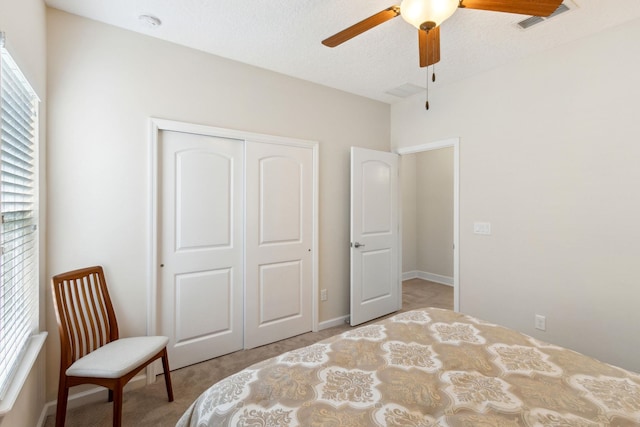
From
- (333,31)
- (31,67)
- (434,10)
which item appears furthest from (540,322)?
(31,67)

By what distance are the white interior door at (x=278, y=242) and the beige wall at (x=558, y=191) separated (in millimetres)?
1612

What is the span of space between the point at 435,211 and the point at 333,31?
3901mm

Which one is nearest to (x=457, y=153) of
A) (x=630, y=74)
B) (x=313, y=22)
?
(x=630, y=74)

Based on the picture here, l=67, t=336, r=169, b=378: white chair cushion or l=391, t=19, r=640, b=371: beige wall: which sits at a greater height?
l=391, t=19, r=640, b=371: beige wall

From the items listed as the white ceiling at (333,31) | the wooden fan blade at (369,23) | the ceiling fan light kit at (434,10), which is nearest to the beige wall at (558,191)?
the white ceiling at (333,31)

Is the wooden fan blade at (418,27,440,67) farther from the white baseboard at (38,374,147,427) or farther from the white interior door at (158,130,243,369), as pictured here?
the white baseboard at (38,374,147,427)

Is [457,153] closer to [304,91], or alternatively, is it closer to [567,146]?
[567,146]

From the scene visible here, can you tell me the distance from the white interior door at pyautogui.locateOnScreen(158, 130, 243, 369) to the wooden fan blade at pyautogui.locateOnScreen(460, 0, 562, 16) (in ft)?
6.61

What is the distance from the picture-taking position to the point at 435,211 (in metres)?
5.35

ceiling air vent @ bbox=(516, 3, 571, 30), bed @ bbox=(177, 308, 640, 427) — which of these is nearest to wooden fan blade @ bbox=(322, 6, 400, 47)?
ceiling air vent @ bbox=(516, 3, 571, 30)

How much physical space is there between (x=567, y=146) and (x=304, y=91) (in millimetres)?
2371

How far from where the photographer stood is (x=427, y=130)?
11.2 feet

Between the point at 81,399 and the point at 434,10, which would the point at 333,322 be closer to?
the point at 81,399

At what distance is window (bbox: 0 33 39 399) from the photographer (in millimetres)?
1324
